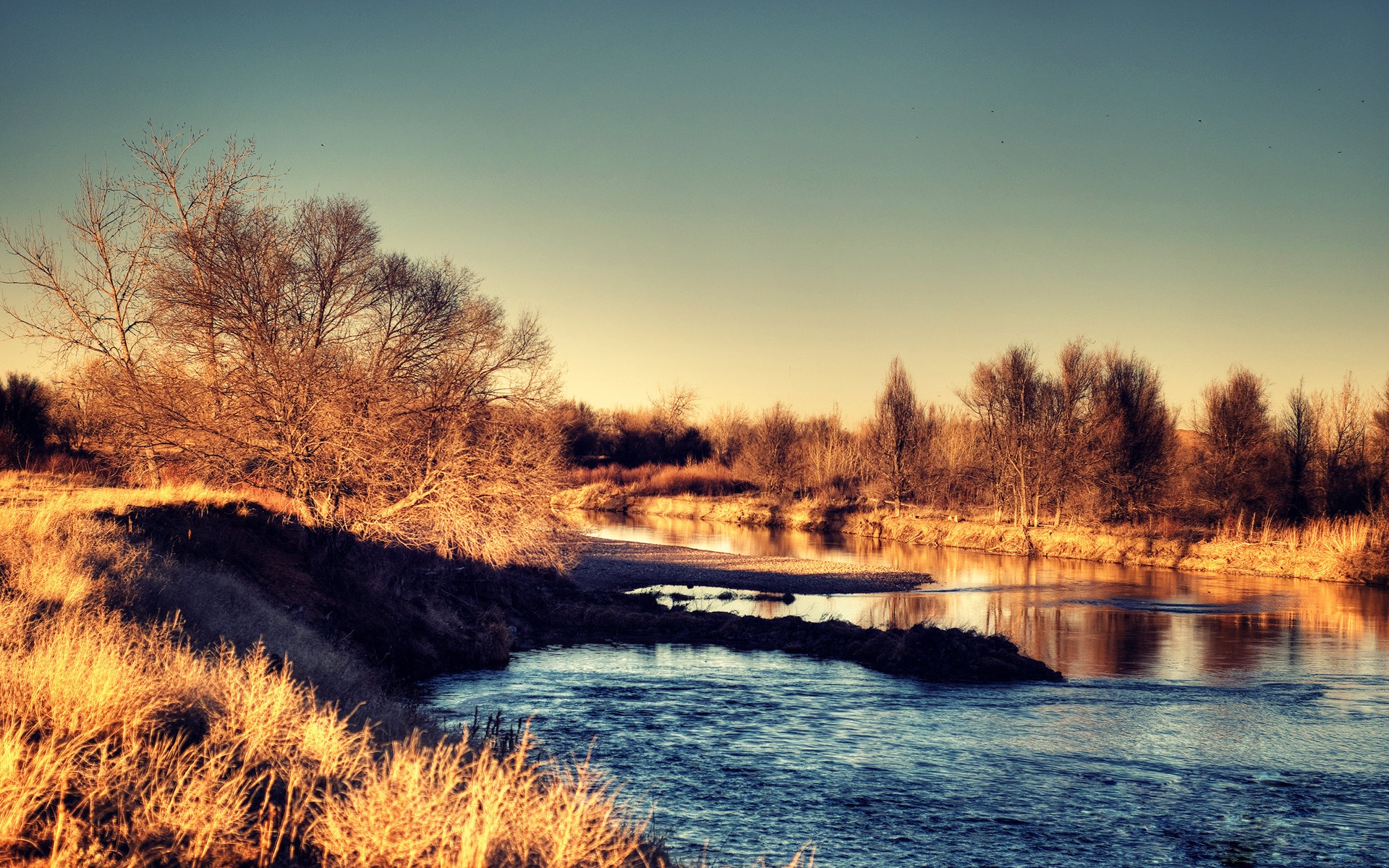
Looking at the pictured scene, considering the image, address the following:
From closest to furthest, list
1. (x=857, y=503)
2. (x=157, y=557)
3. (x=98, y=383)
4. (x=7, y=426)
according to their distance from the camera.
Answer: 1. (x=157, y=557)
2. (x=98, y=383)
3. (x=7, y=426)
4. (x=857, y=503)

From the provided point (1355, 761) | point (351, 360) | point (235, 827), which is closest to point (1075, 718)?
point (1355, 761)

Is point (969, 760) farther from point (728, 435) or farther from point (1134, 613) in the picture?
point (728, 435)

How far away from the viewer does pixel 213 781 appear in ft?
18.4

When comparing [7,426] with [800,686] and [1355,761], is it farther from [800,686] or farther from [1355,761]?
[1355,761]

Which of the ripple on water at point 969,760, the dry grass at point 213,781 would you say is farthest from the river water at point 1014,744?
the dry grass at point 213,781

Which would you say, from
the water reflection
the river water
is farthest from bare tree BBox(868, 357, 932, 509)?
the river water

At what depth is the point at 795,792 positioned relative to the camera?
10.6 m

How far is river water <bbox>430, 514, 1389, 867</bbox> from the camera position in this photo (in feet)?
30.8

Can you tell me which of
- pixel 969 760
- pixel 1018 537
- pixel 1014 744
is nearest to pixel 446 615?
pixel 969 760

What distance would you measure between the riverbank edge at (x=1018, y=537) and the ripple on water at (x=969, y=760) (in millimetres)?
9899

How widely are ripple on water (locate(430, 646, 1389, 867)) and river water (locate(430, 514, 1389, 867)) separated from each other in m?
0.04

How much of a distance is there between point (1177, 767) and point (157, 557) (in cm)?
1379

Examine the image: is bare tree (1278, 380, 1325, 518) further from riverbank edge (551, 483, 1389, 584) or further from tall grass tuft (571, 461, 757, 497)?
tall grass tuft (571, 461, 757, 497)

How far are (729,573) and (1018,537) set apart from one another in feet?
56.1
